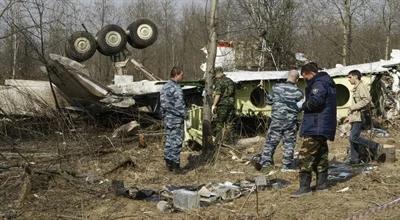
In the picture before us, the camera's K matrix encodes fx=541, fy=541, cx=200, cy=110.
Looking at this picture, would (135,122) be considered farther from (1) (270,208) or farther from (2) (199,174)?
(1) (270,208)

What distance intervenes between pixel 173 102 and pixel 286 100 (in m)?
1.81

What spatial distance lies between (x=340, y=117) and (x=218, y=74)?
3.89m

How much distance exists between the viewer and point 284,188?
7.27 meters

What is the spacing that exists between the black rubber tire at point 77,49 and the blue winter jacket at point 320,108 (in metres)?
9.95

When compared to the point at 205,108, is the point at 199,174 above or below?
below

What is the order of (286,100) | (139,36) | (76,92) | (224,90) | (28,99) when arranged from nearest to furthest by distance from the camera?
(286,100)
(224,90)
(28,99)
(76,92)
(139,36)

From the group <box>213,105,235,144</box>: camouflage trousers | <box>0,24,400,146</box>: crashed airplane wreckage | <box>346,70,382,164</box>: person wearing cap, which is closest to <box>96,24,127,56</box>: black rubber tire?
<box>0,24,400,146</box>: crashed airplane wreckage

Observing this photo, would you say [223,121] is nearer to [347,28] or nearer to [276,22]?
[276,22]

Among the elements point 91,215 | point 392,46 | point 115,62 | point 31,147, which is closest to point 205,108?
point 31,147

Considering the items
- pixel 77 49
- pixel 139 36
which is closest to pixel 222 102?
pixel 77 49

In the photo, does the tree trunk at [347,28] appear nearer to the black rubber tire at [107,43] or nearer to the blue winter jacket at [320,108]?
the black rubber tire at [107,43]

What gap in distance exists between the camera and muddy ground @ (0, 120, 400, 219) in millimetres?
6051

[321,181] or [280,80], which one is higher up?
[280,80]

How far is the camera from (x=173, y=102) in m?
8.75
